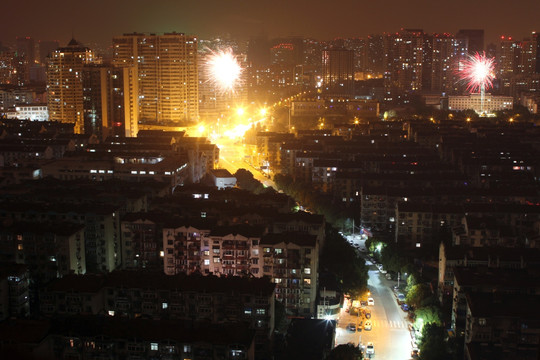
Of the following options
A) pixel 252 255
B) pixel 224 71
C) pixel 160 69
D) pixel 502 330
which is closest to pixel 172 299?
pixel 252 255

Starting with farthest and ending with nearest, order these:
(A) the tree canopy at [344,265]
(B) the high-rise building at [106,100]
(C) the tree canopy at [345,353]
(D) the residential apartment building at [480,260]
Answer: (B) the high-rise building at [106,100] < (A) the tree canopy at [344,265] < (D) the residential apartment building at [480,260] < (C) the tree canopy at [345,353]

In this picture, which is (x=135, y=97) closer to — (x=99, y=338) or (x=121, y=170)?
(x=121, y=170)

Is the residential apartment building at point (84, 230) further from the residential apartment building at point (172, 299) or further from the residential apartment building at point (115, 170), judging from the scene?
the residential apartment building at point (115, 170)

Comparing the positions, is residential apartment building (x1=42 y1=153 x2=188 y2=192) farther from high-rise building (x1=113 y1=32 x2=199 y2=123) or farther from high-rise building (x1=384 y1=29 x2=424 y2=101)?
high-rise building (x1=384 y1=29 x2=424 y2=101)

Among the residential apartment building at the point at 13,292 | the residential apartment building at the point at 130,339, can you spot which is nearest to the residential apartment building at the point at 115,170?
the residential apartment building at the point at 13,292

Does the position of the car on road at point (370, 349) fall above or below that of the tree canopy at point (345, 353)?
below
